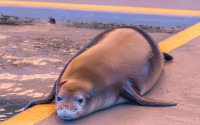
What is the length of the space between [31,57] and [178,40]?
1.71 meters

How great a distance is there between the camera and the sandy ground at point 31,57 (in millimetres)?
Result: 3268

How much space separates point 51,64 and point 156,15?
325cm

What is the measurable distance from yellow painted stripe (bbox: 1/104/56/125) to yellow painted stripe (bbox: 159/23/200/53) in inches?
74.2

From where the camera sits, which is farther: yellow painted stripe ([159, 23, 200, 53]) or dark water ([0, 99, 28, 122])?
yellow painted stripe ([159, 23, 200, 53])

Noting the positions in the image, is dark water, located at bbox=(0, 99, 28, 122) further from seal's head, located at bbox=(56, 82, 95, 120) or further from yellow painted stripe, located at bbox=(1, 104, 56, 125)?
seal's head, located at bbox=(56, 82, 95, 120)

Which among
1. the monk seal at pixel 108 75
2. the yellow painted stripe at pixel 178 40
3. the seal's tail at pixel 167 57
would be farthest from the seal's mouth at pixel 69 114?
the yellow painted stripe at pixel 178 40

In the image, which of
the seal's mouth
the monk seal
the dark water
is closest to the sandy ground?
the dark water

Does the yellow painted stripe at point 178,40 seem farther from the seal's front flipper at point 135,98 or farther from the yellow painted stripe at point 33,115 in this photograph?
the yellow painted stripe at point 33,115

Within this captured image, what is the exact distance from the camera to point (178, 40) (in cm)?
440

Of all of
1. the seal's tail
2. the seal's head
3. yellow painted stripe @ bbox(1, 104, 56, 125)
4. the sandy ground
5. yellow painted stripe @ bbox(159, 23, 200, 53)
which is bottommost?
the sandy ground

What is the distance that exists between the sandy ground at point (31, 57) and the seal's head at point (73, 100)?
105cm

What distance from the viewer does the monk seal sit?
6.12ft

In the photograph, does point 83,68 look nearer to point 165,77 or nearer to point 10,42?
point 165,77

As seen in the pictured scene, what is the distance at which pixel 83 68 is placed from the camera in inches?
82.1
